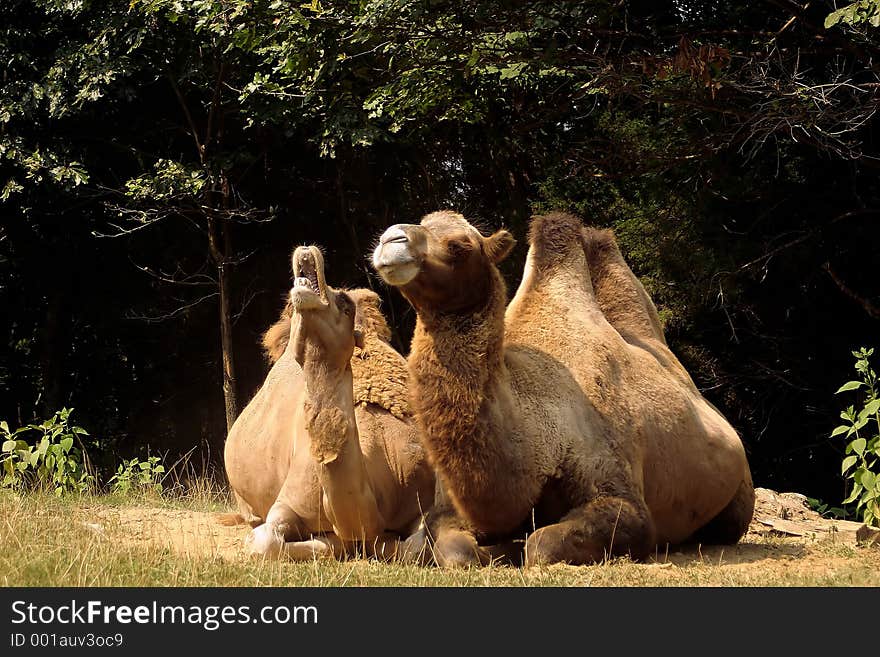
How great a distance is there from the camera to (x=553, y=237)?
7133 millimetres

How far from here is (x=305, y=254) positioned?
18.2ft

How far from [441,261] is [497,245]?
1.43 ft

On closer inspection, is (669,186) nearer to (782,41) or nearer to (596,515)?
(782,41)

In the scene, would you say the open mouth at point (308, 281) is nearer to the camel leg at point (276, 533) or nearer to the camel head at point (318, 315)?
the camel head at point (318, 315)

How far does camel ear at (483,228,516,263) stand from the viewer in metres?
5.90

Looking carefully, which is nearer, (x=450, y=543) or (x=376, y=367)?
(x=450, y=543)

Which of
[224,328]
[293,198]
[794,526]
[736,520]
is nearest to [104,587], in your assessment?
[736,520]

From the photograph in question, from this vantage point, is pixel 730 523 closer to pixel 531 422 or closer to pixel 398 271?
pixel 531 422

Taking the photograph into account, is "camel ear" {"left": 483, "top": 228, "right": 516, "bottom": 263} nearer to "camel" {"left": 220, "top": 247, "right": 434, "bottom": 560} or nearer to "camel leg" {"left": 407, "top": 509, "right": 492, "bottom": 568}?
"camel" {"left": 220, "top": 247, "right": 434, "bottom": 560}

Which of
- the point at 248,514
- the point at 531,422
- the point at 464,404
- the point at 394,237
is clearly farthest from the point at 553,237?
the point at 248,514

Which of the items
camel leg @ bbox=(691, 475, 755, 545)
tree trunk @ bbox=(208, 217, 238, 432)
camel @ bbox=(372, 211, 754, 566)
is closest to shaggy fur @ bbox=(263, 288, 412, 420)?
camel @ bbox=(372, 211, 754, 566)

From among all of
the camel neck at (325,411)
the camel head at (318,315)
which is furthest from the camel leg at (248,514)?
the camel head at (318,315)

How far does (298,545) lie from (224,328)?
7236mm

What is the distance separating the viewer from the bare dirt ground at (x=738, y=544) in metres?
5.85
